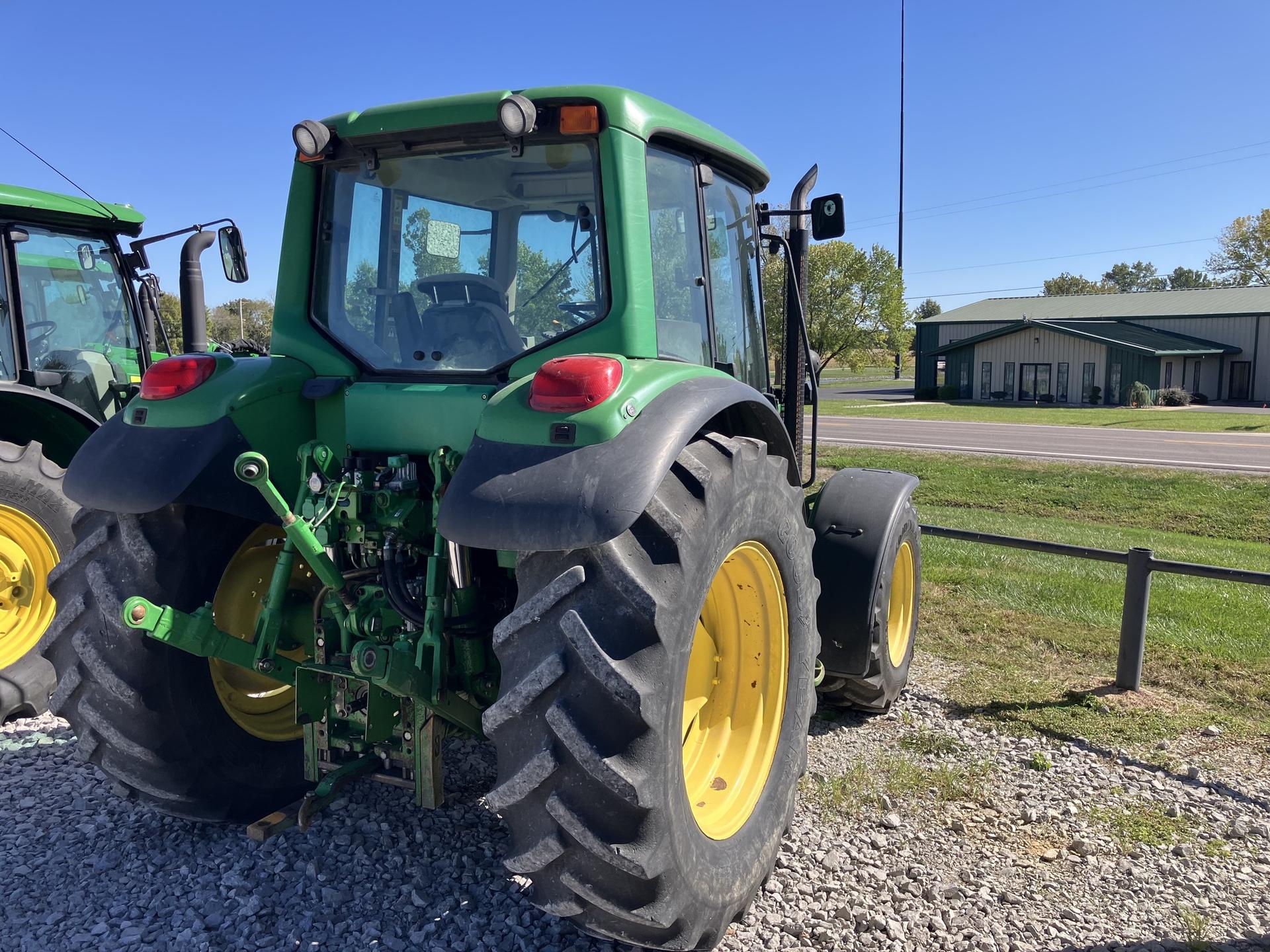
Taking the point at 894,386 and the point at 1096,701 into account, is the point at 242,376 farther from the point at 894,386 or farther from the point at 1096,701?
the point at 894,386

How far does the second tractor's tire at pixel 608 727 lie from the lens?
2227 mm

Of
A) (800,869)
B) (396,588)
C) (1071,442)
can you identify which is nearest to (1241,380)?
(1071,442)

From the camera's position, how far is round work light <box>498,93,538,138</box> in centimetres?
277

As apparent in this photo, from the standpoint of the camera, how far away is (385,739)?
9.78ft

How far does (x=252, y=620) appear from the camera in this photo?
3.47 metres

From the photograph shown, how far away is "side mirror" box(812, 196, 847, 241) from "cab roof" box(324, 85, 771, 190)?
3.07ft

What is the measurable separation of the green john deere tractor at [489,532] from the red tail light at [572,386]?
11 mm

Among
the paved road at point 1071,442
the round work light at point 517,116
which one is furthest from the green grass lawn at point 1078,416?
the round work light at point 517,116

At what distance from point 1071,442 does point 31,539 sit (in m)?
19.6

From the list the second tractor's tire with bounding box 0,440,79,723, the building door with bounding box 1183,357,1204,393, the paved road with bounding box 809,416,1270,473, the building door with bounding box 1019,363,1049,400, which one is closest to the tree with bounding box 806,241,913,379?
the building door with bounding box 1019,363,1049,400

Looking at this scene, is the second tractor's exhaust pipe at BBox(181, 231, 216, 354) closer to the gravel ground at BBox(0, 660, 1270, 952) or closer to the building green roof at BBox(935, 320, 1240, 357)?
the gravel ground at BBox(0, 660, 1270, 952)

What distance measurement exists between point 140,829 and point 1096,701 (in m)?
4.54

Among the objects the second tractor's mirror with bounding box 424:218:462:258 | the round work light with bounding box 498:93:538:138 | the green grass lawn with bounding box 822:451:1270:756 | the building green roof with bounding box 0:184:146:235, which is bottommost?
the green grass lawn with bounding box 822:451:1270:756

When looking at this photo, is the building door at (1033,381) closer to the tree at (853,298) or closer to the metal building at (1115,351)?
the metal building at (1115,351)
